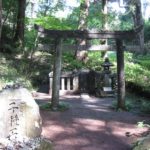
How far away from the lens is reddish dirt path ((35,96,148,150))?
8977 mm

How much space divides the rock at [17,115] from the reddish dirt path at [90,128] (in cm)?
142

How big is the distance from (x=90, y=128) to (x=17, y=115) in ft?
11.8

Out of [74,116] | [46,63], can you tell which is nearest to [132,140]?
[74,116]

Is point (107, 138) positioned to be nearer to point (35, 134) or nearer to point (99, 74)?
point (35, 134)

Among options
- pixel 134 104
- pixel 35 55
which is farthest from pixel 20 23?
pixel 134 104

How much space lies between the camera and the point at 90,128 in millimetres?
10352

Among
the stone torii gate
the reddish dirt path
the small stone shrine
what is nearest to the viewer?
the small stone shrine

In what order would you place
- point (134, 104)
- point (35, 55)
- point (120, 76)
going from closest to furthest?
point (120, 76) → point (134, 104) → point (35, 55)

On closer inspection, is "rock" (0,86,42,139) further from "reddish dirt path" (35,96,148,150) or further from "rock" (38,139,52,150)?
"reddish dirt path" (35,96,148,150)

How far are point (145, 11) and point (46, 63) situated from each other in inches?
1744

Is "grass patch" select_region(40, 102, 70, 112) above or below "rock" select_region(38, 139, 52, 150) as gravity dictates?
above

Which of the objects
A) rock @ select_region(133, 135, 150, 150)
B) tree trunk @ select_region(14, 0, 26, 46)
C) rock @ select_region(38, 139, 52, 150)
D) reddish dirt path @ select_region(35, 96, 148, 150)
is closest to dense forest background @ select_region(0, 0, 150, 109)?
tree trunk @ select_region(14, 0, 26, 46)

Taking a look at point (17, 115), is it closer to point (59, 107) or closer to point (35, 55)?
point (59, 107)

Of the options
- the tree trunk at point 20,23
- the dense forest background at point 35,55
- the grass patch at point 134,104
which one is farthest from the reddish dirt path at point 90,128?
the tree trunk at point 20,23
